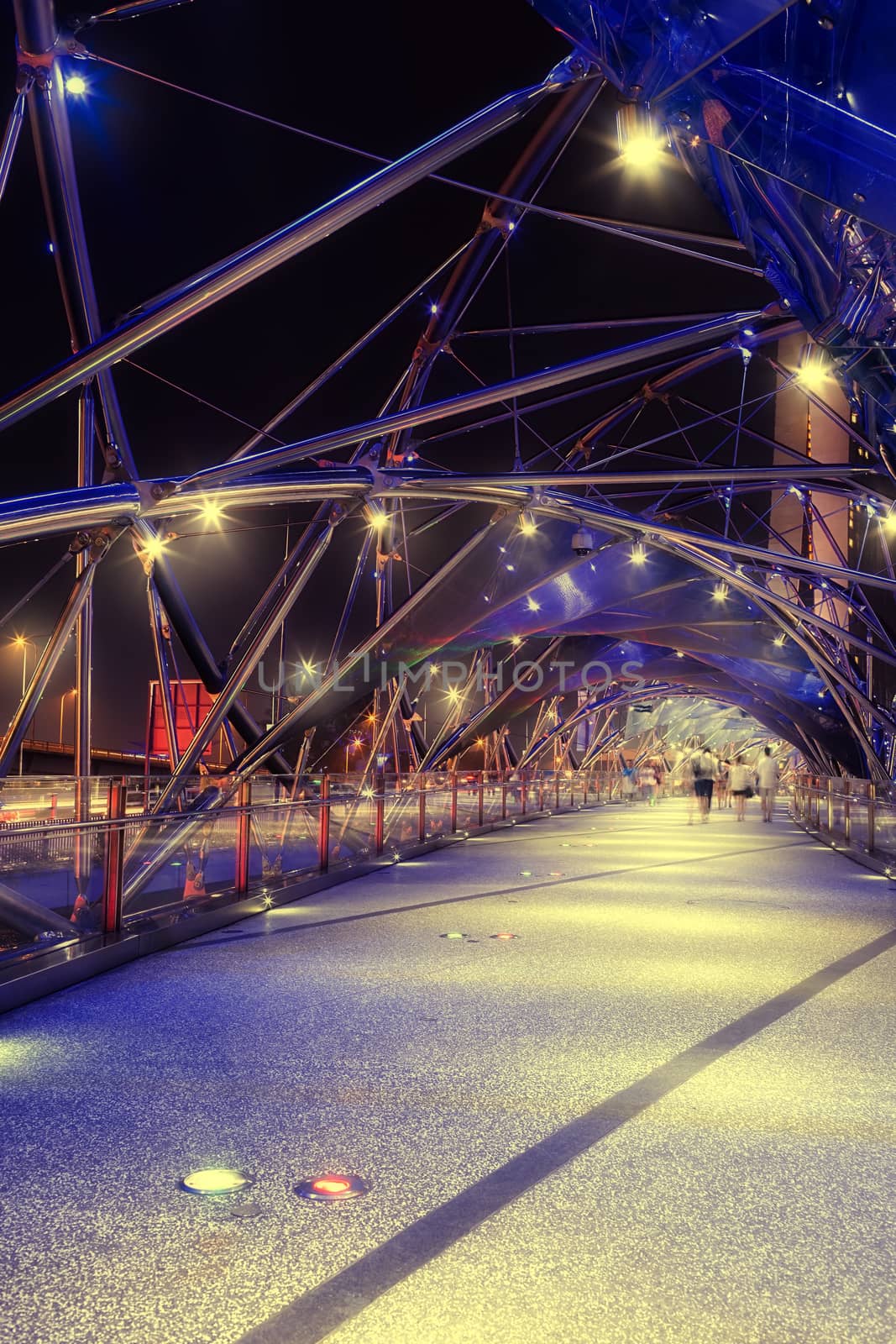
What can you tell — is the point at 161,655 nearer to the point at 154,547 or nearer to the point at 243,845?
the point at 154,547

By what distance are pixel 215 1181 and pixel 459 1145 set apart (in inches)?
39.1

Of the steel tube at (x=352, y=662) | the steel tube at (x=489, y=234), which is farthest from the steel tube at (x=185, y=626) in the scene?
the steel tube at (x=489, y=234)

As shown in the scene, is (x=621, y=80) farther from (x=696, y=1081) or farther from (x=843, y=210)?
(x=696, y=1081)

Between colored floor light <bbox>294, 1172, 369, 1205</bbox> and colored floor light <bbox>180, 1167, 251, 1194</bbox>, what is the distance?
22cm

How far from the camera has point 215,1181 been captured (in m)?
4.14

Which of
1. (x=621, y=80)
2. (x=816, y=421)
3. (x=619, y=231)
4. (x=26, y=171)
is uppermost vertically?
(x=816, y=421)

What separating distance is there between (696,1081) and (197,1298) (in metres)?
2.99

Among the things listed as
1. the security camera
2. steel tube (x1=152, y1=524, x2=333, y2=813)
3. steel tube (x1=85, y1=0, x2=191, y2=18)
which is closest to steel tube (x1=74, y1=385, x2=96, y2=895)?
steel tube (x1=152, y1=524, x2=333, y2=813)

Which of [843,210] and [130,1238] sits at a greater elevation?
[843,210]

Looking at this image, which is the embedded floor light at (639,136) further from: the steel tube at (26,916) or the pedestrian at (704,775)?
the pedestrian at (704,775)

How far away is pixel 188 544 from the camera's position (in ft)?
109

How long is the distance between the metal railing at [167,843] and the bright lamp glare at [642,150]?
710 centimetres

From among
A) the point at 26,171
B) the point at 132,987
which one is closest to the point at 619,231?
the point at 26,171

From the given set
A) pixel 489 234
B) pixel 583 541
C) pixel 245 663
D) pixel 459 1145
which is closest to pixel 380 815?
pixel 245 663
